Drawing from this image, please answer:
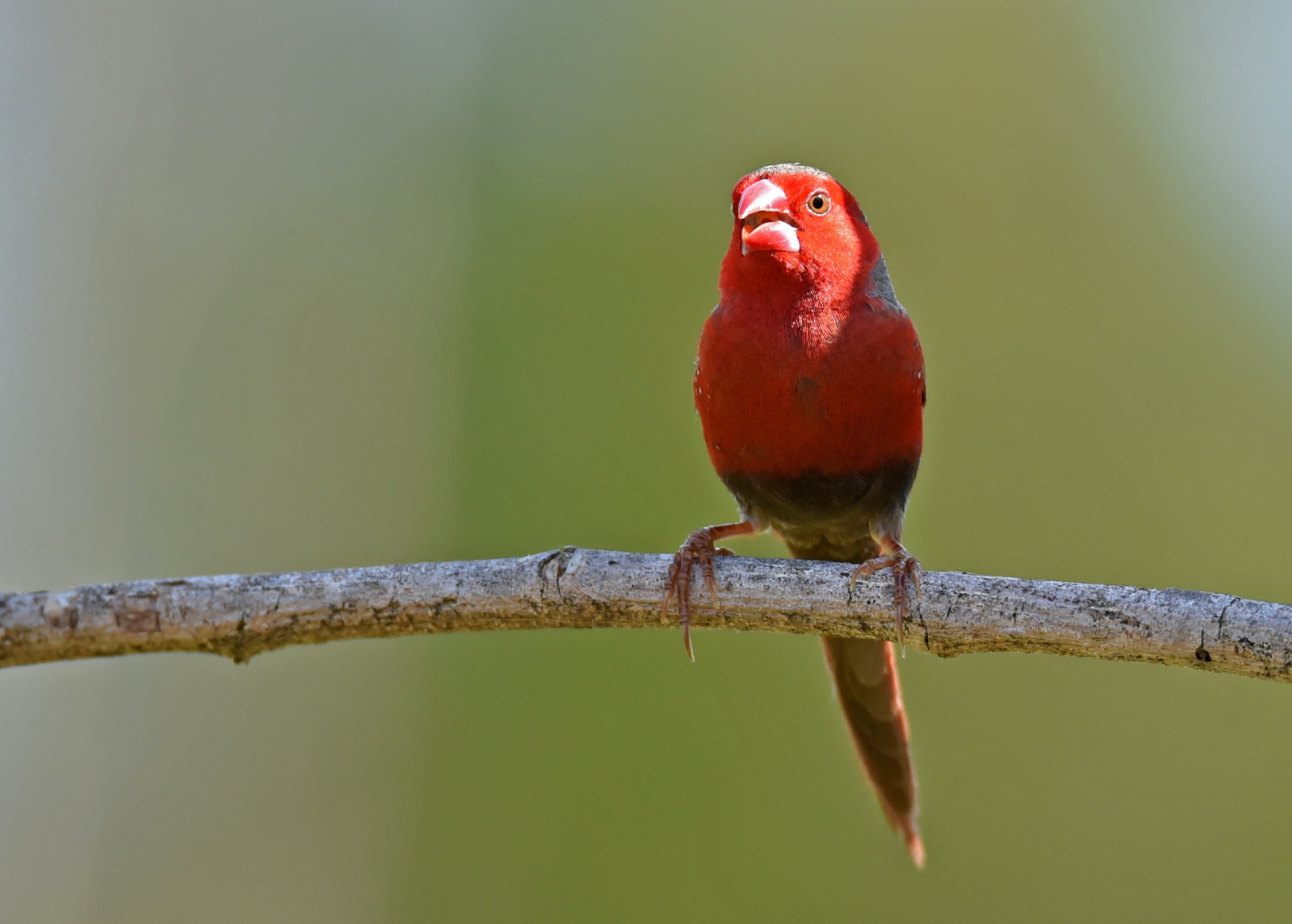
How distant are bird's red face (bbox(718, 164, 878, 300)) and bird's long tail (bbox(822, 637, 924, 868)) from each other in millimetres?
1389

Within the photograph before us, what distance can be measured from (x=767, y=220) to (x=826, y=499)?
89 cm

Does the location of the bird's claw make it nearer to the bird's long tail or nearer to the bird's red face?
the bird's red face

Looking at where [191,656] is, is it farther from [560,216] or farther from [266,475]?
[560,216]

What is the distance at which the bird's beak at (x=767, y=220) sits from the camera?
320 cm

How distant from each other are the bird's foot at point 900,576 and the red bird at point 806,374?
0.04 feet

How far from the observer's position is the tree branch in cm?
260

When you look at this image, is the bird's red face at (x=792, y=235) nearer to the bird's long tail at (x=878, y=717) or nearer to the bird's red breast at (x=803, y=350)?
the bird's red breast at (x=803, y=350)

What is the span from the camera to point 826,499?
337 centimetres

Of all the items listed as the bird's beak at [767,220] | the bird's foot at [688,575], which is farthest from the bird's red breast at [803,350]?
the bird's foot at [688,575]

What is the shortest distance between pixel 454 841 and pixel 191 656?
2036 mm

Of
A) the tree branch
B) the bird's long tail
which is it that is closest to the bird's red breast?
the tree branch

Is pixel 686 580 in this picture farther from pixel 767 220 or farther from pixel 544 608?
pixel 767 220

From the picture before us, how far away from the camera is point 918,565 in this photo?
2.89 meters

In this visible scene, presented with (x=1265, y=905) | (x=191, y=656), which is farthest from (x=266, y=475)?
(x=1265, y=905)
